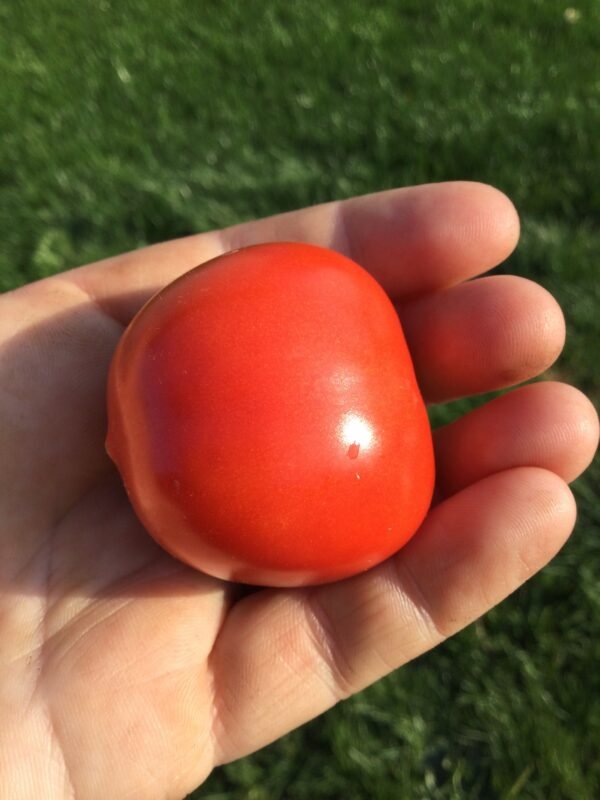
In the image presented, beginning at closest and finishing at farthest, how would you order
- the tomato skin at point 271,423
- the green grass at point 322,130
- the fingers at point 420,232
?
the tomato skin at point 271,423 < the fingers at point 420,232 < the green grass at point 322,130

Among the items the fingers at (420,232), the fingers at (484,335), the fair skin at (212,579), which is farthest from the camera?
the fingers at (420,232)

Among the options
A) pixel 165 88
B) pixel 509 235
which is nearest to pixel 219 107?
pixel 165 88

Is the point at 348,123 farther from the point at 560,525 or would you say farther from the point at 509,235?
the point at 560,525

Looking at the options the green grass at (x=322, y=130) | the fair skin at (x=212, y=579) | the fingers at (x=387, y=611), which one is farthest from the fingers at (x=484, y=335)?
the green grass at (x=322, y=130)

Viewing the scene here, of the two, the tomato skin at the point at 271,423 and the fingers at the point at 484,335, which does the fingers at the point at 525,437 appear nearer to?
the fingers at the point at 484,335

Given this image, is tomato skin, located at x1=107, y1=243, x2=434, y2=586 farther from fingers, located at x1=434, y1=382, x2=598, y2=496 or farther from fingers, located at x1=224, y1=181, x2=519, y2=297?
fingers, located at x1=224, y1=181, x2=519, y2=297

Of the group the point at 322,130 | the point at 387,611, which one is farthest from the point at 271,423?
the point at 322,130

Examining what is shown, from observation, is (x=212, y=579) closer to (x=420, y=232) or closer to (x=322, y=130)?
(x=420, y=232)
